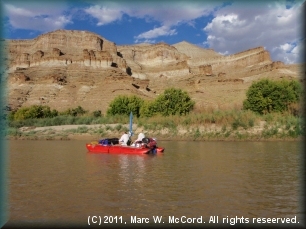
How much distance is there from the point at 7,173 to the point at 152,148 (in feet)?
27.0

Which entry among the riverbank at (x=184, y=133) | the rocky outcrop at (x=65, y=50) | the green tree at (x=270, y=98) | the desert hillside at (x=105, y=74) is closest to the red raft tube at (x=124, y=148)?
the riverbank at (x=184, y=133)

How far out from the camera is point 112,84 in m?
90.2

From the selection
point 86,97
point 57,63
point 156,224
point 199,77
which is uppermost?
point 57,63

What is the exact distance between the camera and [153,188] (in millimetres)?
9664

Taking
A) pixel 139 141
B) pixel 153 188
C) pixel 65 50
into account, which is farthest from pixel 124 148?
pixel 65 50

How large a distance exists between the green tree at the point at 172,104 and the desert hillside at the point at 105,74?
43.0 feet

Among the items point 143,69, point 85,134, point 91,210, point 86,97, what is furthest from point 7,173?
point 143,69

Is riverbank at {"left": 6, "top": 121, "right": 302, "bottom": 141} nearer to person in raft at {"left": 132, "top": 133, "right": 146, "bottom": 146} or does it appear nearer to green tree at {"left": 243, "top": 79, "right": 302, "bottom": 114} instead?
person in raft at {"left": 132, "top": 133, "right": 146, "bottom": 146}

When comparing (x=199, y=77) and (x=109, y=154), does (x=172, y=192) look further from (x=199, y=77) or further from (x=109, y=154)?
(x=199, y=77)

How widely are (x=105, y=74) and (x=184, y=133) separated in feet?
266

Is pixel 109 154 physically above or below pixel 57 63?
below

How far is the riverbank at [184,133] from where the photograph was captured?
2700cm

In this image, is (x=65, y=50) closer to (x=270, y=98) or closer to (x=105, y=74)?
(x=105, y=74)

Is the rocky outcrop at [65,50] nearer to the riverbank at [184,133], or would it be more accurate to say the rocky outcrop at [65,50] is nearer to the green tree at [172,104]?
the green tree at [172,104]
